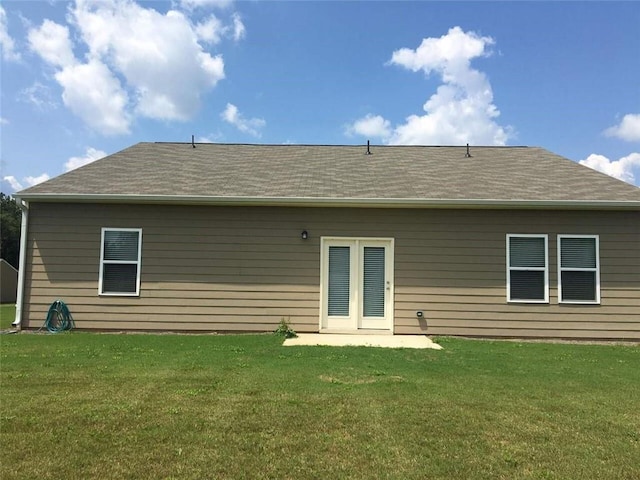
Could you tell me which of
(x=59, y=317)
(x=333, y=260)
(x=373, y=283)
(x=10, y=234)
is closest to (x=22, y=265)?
(x=59, y=317)

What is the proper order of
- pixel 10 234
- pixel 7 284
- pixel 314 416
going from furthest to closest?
pixel 10 234 → pixel 7 284 → pixel 314 416

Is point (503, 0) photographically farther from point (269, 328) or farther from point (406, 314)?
point (269, 328)

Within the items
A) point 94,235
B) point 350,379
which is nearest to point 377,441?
point 350,379

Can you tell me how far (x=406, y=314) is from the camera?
8914 millimetres

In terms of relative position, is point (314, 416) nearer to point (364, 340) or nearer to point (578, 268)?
point (364, 340)

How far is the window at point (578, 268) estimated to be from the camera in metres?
8.83

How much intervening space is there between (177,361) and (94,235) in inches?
165

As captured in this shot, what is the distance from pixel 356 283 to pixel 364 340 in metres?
1.32

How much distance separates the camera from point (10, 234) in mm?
37562

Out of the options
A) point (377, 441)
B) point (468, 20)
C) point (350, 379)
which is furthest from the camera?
point (468, 20)

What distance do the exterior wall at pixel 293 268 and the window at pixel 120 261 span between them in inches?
5.2

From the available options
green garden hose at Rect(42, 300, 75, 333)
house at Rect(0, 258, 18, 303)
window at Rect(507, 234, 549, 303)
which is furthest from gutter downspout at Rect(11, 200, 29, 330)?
house at Rect(0, 258, 18, 303)

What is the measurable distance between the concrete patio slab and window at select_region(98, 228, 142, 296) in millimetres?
3413

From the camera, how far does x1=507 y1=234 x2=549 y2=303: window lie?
8.88 metres
